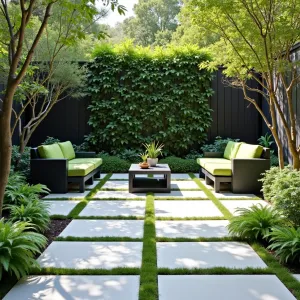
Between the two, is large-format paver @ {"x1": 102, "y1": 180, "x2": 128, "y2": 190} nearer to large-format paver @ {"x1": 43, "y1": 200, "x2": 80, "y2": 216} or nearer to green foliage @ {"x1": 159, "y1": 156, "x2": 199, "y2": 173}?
large-format paver @ {"x1": 43, "y1": 200, "x2": 80, "y2": 216}

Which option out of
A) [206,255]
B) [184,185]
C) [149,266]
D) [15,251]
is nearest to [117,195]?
[184,185]

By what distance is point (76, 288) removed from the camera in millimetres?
2295

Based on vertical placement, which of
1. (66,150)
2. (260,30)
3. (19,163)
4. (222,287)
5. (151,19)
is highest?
(151,19)

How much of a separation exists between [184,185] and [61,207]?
2520 millimetres

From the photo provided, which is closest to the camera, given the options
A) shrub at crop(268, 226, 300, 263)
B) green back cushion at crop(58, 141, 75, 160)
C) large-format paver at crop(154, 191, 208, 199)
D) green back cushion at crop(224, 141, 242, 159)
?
shrub at crop(268, 226, 300, 263)

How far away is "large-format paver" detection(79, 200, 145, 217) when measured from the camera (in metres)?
4.30

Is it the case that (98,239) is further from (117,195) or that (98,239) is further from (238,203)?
(238,203)

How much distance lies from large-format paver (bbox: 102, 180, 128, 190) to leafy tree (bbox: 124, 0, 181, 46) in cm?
1533

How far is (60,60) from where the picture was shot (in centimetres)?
723

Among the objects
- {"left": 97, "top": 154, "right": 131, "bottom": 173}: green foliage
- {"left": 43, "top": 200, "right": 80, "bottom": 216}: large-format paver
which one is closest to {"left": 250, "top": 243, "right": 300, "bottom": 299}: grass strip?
{"left": 43, "top": 200, "right": 80, "bottom": 216}: large-format paver

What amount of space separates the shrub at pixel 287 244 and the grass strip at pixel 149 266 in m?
1.01

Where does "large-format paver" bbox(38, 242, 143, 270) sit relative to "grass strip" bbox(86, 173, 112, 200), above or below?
below

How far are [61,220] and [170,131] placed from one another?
16.8 ft

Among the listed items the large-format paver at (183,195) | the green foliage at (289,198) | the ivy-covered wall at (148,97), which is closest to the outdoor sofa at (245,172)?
the large-format paver at (183,195)
